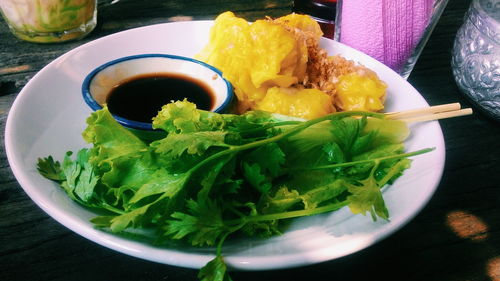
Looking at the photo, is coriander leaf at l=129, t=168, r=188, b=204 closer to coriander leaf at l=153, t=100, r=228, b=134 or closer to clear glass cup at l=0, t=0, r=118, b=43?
coriander leaf at l=153, t=100, r=228, b=134

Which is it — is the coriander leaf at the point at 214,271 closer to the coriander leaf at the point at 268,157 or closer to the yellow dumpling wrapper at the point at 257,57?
the coriander leaf at the point at 268,157

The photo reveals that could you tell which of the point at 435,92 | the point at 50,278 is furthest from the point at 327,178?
the point at 435,92

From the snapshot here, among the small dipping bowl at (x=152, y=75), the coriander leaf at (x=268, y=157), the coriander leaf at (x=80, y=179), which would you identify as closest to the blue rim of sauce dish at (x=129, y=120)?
the small dipping bowl at (x=152, y=75)

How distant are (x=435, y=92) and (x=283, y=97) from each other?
2.57 feet

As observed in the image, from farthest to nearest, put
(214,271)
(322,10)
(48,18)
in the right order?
(322,10) < (48,18) < (214,271)

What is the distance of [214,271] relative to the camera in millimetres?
771

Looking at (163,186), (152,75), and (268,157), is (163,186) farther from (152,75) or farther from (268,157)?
(152,75)

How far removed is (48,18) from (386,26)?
142 cm

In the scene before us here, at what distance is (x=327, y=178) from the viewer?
3.44 ft

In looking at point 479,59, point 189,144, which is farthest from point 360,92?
point 189,144

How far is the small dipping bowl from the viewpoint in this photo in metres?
1.32

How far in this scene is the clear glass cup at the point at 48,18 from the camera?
5.92 ft

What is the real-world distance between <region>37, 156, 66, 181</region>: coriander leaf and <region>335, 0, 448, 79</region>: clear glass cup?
1.21 meters

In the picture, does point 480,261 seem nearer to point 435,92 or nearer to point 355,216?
point 355,216
